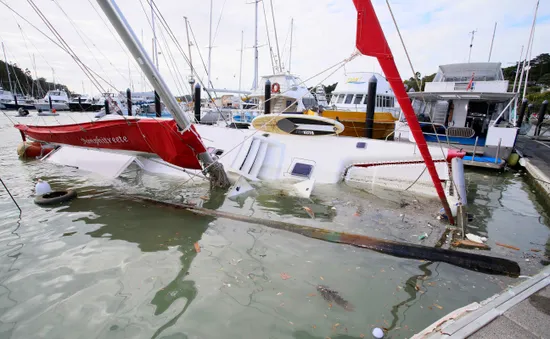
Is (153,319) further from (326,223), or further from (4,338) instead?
(326,223)

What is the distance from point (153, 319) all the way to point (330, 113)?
1306 cm

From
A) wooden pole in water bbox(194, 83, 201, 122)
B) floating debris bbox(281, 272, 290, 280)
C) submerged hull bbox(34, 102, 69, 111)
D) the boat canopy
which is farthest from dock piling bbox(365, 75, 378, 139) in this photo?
submerged hull bbox(34, 102, 69, 111)

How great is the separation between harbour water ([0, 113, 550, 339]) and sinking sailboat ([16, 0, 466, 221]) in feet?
3.98

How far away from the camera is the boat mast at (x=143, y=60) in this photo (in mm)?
4438

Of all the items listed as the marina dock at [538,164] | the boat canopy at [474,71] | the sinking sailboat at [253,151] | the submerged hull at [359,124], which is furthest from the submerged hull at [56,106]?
the marina dock at [538,164]

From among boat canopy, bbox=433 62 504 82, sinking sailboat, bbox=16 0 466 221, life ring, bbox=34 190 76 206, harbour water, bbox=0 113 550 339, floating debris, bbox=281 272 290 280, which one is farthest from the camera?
boat canopy, bbox=433 62 504 82

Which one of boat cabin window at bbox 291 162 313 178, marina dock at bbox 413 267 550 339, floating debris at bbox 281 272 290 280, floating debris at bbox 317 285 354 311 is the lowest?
floating debris at bbox 281 272 290 280

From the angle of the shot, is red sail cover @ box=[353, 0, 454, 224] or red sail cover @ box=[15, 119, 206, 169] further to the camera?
red sail cover @ box=[15, 119, 206, 169]

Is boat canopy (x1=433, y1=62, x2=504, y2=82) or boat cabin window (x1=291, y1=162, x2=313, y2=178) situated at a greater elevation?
boat canopy (x1=433, y1=62, x2=504, y2=82)

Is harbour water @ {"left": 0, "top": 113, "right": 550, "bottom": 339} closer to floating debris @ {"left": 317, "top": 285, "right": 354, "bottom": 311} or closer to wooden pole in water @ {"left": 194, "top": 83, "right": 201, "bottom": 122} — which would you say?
floating debris @ {"left": 317, "top": 285, "right": 354, "bottom": 311}

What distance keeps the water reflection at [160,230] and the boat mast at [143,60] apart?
179 centimetres

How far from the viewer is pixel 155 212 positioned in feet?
19.5

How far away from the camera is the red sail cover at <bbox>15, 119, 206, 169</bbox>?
6473 millimetres

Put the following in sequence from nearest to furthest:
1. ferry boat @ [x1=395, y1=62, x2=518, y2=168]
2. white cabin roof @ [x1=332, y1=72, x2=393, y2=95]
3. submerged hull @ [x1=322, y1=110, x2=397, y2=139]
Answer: ferry boat @ [x1=395, y1=62, x2=518, y2=168] < submerged hull @ [x1=322, y1=110, x2=397, y2=139] < white cabin roof @ [x1=332, y1=72, x2=393, y2=95]
